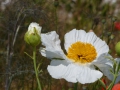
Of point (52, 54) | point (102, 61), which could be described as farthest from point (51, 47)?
point (102, 61)

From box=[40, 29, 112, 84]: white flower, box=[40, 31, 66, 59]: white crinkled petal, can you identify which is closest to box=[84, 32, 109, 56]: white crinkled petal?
box=[40, 29, 112, 84]: white flower

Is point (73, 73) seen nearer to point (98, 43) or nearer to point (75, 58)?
point (75, 58)

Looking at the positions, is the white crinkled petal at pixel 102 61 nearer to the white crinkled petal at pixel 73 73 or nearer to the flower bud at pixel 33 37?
the white crinkled petal at pixel 73 73

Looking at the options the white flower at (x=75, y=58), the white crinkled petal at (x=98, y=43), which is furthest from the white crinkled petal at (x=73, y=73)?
the white crinkled petal at (x=98, y=43)

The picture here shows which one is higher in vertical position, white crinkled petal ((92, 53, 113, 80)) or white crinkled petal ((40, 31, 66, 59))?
white crinkled petal ((40, 31, 66, 59))

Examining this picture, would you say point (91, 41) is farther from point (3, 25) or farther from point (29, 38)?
point (3, 25)

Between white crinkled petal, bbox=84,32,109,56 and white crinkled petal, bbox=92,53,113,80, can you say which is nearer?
white crinkled petal, bbox=92,53,113,80

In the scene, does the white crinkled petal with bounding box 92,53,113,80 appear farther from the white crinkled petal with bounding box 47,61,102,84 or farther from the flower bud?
the flower bud
